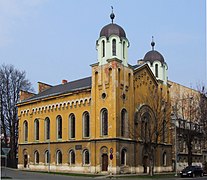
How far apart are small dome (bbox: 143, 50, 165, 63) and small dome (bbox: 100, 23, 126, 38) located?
9821 mm

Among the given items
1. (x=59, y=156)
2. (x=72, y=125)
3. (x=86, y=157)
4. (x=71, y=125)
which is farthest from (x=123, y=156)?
(x=59, y=156)

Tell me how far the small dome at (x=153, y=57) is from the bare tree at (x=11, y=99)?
81.5 ft

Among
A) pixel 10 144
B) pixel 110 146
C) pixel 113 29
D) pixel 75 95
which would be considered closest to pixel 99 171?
pixel 110 146

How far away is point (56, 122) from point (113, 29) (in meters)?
16.7

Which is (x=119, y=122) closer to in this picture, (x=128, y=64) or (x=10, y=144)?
(x=128, y=64)

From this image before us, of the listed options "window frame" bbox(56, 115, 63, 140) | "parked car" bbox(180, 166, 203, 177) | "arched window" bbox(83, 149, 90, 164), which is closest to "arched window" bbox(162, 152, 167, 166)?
"parked car" bbox(180, 166, 203, 177)

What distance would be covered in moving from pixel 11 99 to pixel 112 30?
28.1m

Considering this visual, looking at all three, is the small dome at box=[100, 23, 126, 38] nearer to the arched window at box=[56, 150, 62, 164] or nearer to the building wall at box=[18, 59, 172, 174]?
the building wall at box=[18, 59, 172, 174]

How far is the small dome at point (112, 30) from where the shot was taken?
171ft

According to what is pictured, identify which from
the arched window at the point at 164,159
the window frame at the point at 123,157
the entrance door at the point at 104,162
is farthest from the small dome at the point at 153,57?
the entrance door at the point at 104,162

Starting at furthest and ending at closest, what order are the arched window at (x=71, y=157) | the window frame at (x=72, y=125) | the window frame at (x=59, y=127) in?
the window frame at (x=59, y=127)
the window frame at (x=72, y=125)
the arched window at (x=71, y=157)

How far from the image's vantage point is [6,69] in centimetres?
7231

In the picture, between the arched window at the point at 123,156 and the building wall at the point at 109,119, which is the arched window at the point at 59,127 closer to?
the building wall at the point at 109,119

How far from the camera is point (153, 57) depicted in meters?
61.9
